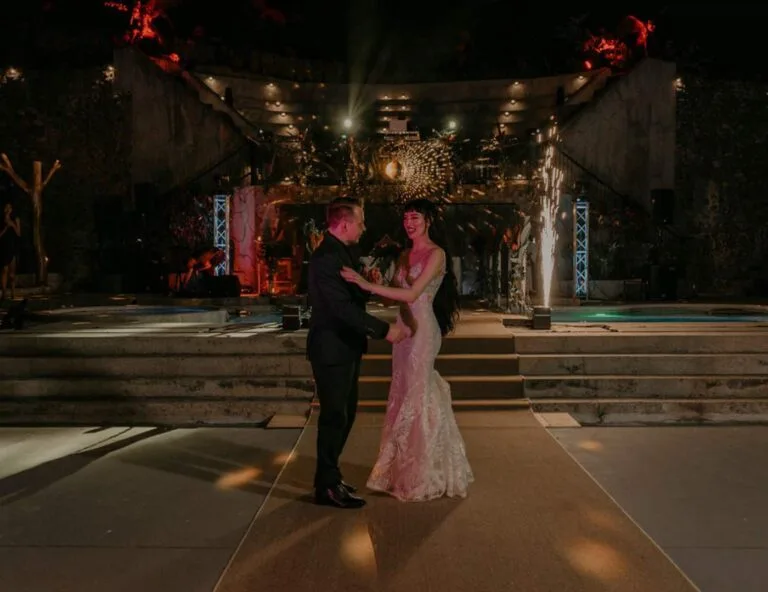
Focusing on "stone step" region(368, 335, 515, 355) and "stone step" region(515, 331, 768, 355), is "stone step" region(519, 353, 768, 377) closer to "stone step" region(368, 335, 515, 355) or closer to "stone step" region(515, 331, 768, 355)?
"stone step" region(515, 331, 768, 355)

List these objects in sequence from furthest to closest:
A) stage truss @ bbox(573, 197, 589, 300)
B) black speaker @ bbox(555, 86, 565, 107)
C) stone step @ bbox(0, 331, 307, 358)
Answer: black speaker @ bbox(555, 86, 565, 107), stage truss @ bbox(573, 197, 589, 300), stone step @ bbox(0, 331, 307, 358)

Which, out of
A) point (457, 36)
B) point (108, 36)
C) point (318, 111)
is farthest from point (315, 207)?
point (457, 36)

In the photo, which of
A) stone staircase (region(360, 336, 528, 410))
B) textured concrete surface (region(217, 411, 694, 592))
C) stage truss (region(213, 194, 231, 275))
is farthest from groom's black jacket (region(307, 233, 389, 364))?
stage truss (region(213, 194, 231, 275))

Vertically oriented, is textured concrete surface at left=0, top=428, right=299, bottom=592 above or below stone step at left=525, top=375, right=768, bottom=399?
below

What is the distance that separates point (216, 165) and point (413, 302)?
16.7m

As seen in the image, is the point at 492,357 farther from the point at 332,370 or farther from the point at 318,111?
the point at 318,111

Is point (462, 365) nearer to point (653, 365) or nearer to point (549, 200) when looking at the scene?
point (653, 365)

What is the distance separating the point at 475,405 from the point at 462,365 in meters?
0.69

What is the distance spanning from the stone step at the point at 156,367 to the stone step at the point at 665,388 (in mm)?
2689

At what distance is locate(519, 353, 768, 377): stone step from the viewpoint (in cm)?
846

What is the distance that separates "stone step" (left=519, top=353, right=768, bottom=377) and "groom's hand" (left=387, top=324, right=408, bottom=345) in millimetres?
3721

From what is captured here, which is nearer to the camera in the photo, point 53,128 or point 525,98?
point 53,128

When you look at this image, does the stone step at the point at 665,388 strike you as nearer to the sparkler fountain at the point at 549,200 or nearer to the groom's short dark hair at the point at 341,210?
the groom's short dark hair at the point at 341,210

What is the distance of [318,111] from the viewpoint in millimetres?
26250
